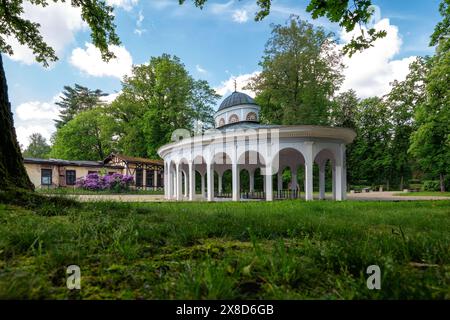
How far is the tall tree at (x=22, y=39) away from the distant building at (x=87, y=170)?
24672mm

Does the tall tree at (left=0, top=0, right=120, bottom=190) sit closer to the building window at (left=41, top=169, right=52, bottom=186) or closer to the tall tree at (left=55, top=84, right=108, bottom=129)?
the building window at (left=41, top=169, right=52, bottom=186)

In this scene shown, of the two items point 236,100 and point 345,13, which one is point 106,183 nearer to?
point 236,100

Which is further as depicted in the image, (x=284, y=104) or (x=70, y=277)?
(x=284, y=104)

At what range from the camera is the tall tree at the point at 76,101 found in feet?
202

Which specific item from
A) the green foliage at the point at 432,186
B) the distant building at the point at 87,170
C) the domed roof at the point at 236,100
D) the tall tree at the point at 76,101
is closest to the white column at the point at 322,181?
the domed roof at the point at 236,100

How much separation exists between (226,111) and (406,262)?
2288cm

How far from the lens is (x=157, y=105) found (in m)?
36.0

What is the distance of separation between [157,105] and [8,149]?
3204cm

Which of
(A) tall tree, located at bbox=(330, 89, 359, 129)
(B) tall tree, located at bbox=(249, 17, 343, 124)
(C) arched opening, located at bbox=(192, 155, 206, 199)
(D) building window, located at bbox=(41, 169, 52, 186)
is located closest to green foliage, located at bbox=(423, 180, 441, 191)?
(A) tall tree, located at bbox=(330, 89, 359, 129)

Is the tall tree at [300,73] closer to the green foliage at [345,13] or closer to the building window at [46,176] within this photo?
the green foliage at [345,13]

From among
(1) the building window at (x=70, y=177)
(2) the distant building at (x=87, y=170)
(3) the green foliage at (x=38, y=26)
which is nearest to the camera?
(3) the green foliage at (x=38, y=26)
